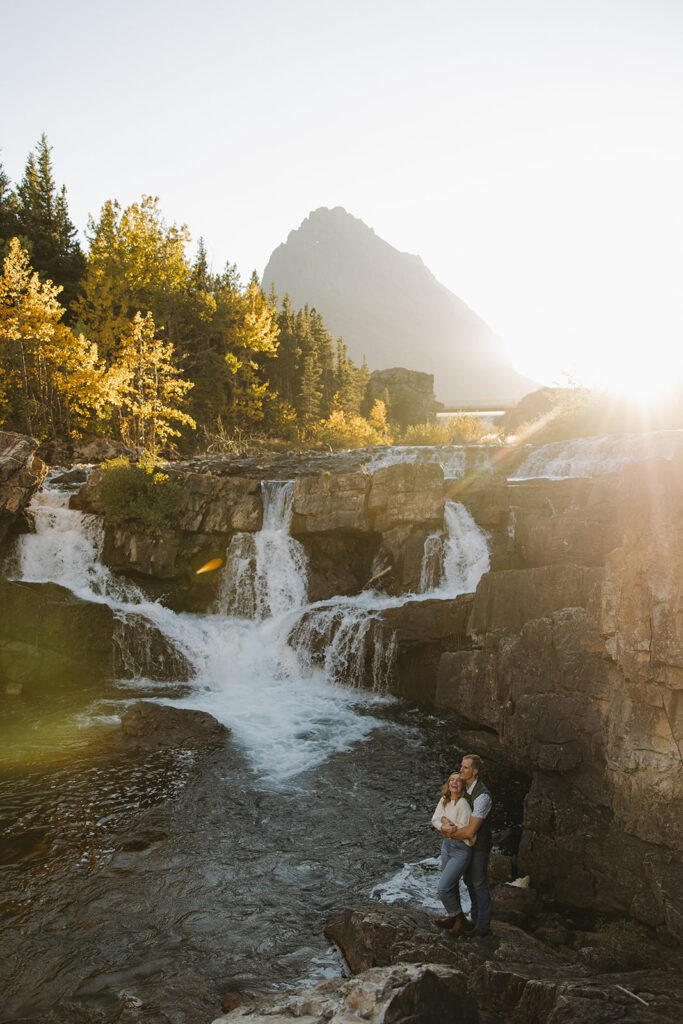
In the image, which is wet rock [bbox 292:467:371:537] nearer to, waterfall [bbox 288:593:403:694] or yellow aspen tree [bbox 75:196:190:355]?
waterfall [bbox 288:593:403:694]

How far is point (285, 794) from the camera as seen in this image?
1035 centimetres

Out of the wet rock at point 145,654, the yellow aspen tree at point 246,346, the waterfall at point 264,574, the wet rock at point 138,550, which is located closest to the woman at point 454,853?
the wet rock at point 145,654

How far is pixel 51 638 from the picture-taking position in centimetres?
1550

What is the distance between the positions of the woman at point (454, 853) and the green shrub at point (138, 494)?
14660 mm

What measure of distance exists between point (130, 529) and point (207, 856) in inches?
485

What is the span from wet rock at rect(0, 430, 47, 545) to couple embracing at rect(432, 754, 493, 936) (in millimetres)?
15332

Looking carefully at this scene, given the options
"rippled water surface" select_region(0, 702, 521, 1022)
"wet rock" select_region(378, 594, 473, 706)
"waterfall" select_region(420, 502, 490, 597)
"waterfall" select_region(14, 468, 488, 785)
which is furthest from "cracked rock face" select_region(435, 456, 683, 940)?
"waterfall" select_region(420, 502, 490, 597)

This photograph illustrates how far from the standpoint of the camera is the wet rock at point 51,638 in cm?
1500

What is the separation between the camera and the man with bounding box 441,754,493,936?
6.34 meters

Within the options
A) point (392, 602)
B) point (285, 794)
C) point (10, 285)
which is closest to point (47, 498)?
point (10, 285)

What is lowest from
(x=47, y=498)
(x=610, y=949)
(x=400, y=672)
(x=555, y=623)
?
(x=610, y=949)

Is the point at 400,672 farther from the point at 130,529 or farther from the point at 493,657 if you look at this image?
the point at 130,529

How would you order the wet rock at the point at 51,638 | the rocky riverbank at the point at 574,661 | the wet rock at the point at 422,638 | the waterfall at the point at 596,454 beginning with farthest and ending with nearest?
the waterfall at the point at 596,454 → the wet rock at the point at 51,638 → the wet rock at the point at 422,638 → the rocky riverbank at the point at 574,661

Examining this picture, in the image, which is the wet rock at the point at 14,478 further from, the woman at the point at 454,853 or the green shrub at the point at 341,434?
the green shrub at the point at 341,434
